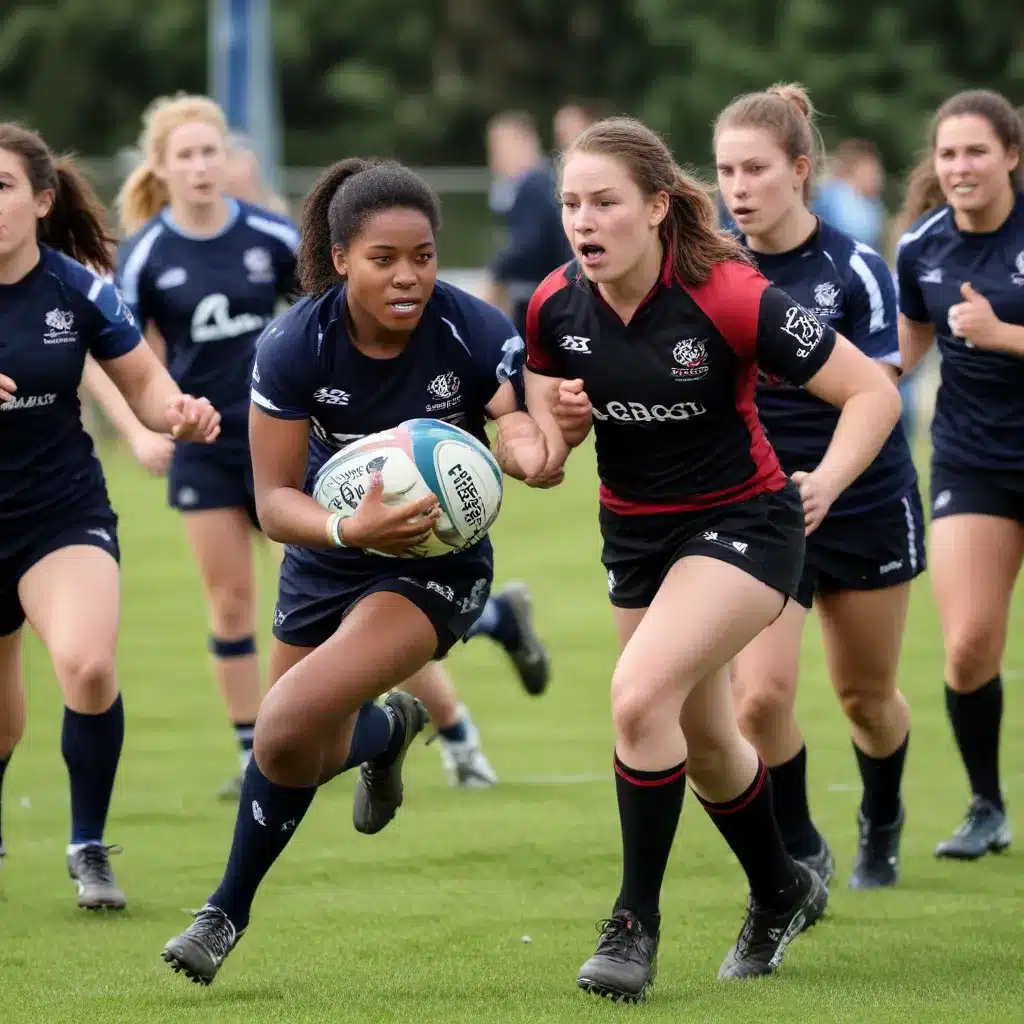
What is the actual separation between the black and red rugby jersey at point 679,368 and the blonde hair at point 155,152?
3.01 meters

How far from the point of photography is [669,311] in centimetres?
470

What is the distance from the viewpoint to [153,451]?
6395 mm

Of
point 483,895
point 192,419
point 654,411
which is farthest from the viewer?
point 483,895

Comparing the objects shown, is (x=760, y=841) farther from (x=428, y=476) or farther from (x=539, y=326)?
(x=539, y=326)

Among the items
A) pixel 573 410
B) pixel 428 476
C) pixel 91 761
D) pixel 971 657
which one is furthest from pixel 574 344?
pixel 971 657

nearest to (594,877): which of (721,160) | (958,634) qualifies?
(958,634)

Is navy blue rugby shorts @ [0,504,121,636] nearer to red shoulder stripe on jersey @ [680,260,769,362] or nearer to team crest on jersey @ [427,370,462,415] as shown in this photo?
team crest on jersey @ [427,370,462,415]

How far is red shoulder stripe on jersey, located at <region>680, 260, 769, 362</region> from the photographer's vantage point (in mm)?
4664

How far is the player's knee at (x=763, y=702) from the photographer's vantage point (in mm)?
5602

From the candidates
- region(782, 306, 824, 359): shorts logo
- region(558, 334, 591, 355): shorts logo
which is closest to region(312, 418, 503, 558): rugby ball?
region(558, 334, 591, 355): shorts logo

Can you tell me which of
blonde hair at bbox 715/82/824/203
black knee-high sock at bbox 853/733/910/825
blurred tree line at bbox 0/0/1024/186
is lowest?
black knee-high sock at bbox 853/733/910/825

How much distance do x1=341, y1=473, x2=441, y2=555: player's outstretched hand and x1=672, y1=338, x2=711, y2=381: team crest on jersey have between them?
A: 0.63 metres

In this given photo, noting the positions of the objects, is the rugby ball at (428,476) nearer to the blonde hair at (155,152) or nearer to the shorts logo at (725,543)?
the shorts logo at (725,543)

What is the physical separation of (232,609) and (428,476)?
9.57ft
